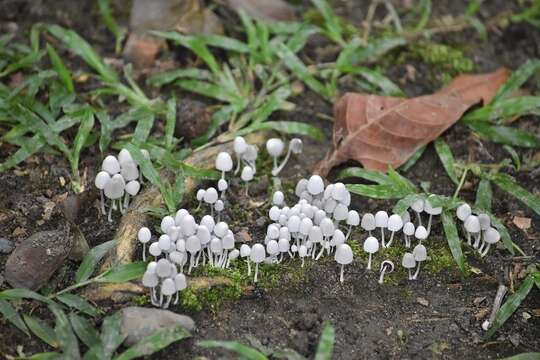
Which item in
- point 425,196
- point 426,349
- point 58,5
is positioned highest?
point 58,5

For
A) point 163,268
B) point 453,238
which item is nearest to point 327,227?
point 453,238

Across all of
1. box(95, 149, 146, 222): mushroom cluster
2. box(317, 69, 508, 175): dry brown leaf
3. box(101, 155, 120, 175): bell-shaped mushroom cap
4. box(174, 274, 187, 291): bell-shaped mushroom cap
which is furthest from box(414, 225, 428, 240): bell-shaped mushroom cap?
box(101, 155, 120, 175): bell-shaped mushroom cap

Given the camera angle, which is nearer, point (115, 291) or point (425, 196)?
point (115, 291)

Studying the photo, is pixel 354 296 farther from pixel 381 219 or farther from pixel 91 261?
pixel 91 261

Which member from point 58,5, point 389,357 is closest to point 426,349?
point 389,357

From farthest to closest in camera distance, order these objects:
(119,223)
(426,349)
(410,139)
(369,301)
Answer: (410,139) < (119,223) < (369,301) < (426,349)

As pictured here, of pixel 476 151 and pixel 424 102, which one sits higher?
pixel 424 102

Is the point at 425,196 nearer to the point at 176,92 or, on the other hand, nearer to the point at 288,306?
the point at 288,306

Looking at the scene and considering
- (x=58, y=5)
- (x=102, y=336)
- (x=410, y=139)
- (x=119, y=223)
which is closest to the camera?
(x=102, y=336)
